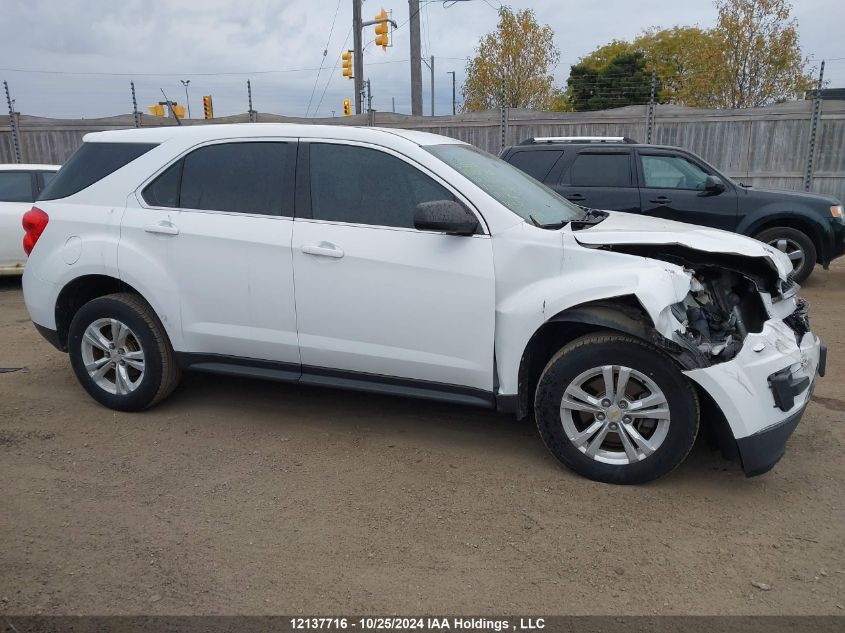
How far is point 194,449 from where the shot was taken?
4.07 meters

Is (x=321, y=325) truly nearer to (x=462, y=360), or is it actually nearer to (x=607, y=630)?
(x=462, y=360)

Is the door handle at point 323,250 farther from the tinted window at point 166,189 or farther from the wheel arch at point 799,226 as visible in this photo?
the wheel arch at point 799,226

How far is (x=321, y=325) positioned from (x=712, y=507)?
2.30 m

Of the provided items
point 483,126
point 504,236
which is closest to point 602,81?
point 483,126

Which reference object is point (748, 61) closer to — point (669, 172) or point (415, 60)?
point (415, 60)

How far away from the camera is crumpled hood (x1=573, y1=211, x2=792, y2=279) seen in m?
3.52

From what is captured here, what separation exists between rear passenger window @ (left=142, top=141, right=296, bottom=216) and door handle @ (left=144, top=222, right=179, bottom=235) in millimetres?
142

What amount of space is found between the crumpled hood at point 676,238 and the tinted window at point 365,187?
0.84 meters

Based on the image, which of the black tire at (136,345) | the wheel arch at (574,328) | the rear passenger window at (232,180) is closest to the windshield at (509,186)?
the wheel arch at (574,328)

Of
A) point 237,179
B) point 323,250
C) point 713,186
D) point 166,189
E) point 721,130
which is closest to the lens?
point 323,250

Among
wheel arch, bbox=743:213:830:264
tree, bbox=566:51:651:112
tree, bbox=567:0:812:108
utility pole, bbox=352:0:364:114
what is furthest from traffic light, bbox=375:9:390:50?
tree, bbox=566:51:651:112

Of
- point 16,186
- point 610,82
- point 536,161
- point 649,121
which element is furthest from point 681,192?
point 610,82

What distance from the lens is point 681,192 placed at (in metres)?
8.26

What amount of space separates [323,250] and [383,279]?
0.41m
